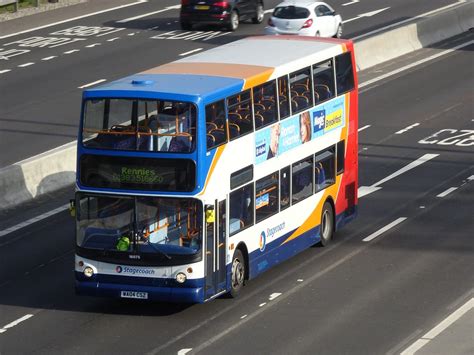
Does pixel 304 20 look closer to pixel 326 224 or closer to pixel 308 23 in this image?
pixel 308 23

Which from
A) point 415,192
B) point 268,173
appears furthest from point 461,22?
point 268,173

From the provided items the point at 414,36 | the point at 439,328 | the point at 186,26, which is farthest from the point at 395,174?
the point at 186,26

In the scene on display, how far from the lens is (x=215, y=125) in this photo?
19.7m

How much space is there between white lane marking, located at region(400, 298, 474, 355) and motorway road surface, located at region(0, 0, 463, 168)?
13.5 meters

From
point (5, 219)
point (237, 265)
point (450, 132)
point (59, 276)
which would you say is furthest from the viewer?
point (450, 132)

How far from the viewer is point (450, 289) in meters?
20.8

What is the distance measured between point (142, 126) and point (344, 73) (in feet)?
20.6

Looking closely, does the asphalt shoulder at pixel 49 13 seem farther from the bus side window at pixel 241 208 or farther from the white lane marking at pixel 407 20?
the bus side window at pixel 241 208

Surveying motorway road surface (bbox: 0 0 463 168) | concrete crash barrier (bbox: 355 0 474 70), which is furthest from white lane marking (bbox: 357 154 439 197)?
concrete crash barrier (bbox: 355 0 474 70)

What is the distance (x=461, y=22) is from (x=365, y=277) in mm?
28119

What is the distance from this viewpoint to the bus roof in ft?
64.0

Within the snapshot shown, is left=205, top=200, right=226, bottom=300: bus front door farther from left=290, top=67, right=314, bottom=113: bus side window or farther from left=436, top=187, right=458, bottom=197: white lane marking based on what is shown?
left=436, top=187, right=458, bottom=197: white lane marking

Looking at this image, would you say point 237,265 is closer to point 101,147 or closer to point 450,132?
point 101,147

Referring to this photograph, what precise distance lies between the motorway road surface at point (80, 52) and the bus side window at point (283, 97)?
9980mm
